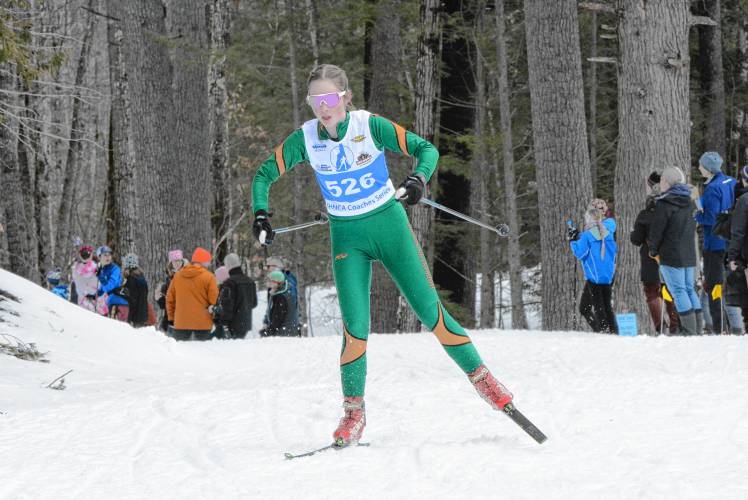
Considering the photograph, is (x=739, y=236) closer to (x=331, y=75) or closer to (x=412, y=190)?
(x=412, y=190)

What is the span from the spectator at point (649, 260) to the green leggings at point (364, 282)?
5.22 m

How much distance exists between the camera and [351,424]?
4.70m

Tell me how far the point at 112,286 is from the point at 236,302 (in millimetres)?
1804

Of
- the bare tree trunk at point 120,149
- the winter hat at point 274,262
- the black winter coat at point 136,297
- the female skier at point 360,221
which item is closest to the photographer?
the female skier at point 360,221

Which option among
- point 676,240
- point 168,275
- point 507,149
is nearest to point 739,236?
point 676,240

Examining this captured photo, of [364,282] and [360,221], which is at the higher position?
[360,221]

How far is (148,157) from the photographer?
13.3 meters

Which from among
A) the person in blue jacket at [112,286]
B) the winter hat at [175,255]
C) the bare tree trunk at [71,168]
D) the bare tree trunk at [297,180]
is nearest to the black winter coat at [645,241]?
the winter hat at [175,255]

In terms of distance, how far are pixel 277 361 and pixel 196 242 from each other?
4753 mm

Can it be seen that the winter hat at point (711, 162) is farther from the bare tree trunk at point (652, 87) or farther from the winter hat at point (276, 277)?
the winter hat at point (276, 277)

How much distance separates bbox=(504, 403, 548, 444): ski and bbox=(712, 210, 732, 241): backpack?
4.93 meters

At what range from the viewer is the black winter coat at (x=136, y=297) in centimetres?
1259

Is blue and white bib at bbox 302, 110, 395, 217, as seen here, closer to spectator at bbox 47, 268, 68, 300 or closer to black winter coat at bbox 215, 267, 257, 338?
black winter coat at bbox 215, 267, 257, 338

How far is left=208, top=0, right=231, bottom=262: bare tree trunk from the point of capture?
17703 millimetres
